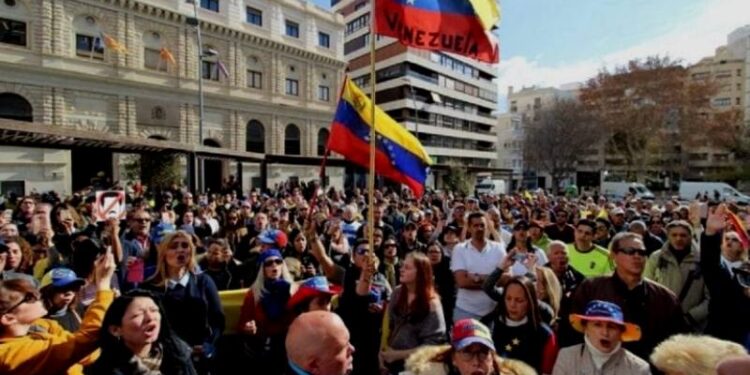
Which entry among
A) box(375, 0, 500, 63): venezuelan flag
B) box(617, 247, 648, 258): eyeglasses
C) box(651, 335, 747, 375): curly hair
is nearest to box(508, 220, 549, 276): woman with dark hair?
box(617, 247, 648, 258): eyeglasses

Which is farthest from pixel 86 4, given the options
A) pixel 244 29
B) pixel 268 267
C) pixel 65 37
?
pixel 268 267

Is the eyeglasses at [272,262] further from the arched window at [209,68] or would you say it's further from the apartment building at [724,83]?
the apartment building at [724,83]

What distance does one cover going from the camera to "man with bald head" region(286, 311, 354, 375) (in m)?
1.79

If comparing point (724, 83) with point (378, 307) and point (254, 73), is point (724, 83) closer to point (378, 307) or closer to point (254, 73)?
point (254, 73)

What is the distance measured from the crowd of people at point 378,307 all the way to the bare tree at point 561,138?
4815cm

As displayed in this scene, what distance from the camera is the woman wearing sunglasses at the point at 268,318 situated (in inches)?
147

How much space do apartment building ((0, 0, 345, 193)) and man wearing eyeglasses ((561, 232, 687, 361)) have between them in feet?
70.9

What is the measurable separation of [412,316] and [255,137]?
35.9 meters

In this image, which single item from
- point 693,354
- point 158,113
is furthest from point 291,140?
point 693,354

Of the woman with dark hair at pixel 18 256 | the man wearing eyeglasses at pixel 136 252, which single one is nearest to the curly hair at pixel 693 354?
the man wearing eyeglasses at pixel 136 252

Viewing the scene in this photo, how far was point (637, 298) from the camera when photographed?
3334 millimetres

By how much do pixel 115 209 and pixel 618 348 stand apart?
6.21 m

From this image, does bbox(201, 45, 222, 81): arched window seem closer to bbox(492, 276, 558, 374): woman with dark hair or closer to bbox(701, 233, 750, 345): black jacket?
bbox(492, 276, 558, 374): woman with dark hair

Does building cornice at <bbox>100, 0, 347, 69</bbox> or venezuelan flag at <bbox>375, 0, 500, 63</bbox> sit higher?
building cornice at <bbox>100, 0, 347, 69</bbox>
